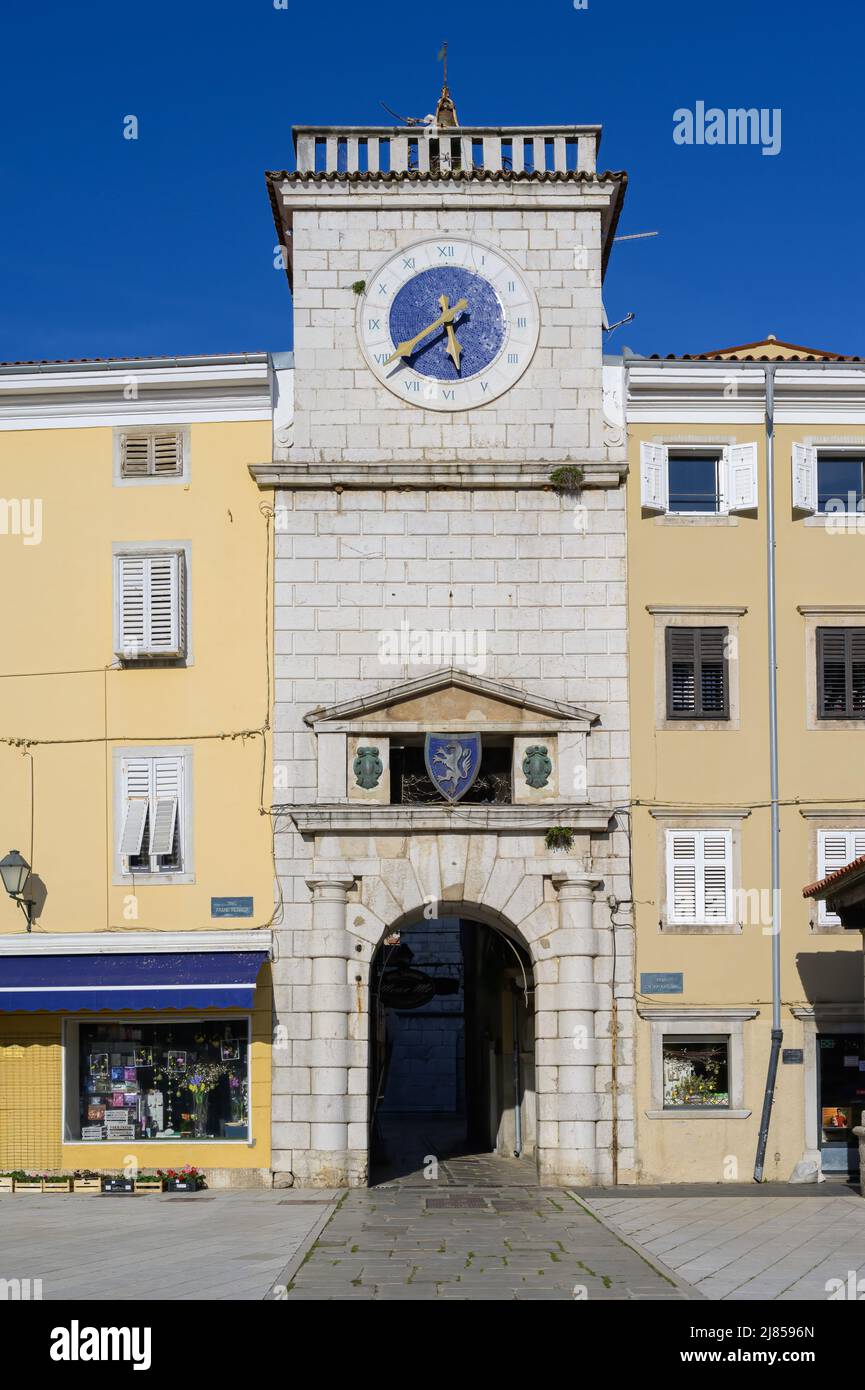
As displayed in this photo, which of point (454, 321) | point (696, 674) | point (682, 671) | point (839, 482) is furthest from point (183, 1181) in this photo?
point (839, 482)

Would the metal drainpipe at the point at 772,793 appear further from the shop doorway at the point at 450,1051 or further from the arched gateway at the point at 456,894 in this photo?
the shop doorway at the point at 450,1051

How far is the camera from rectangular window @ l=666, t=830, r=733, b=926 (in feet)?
84.6

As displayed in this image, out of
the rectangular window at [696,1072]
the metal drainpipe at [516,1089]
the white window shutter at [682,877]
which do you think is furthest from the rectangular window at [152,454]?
the rectangular window at [696,1072]

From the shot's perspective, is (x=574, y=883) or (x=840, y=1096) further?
(x=840, y=1096)

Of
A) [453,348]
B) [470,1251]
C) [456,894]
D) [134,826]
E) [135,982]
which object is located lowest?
[470,1251]

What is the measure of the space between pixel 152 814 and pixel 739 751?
8.99 m

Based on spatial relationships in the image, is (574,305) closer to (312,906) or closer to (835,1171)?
(312,906)

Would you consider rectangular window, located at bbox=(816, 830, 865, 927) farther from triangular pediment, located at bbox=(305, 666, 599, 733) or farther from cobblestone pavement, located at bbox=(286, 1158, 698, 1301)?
cobblestone pavement, located at bbox=(286, 1158, 698, 1301)

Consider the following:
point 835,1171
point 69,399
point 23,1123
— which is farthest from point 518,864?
point 69,399

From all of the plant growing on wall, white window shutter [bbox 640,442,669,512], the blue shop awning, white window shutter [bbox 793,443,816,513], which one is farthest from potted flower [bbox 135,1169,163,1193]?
white window shutter [bbox 793,443,816,513]

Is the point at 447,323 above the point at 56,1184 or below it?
above

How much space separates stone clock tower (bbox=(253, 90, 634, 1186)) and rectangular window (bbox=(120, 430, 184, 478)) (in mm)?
1495

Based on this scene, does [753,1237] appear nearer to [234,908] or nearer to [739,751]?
[739,751]

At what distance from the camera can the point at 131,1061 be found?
25781 mm
